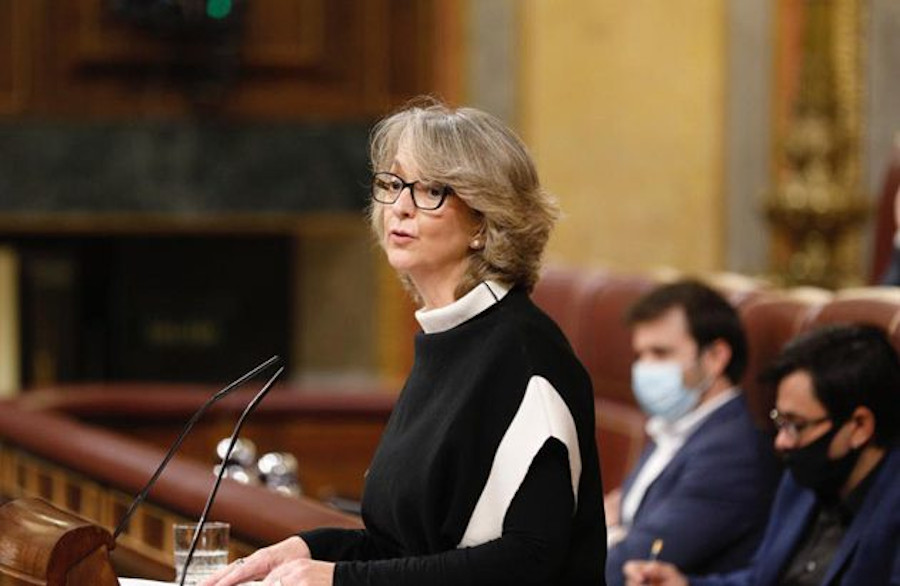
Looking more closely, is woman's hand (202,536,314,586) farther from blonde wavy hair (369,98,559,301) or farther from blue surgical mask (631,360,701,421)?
blue surgical mask (631,360,701,421)

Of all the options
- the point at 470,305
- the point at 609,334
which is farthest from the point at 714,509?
the point at 470,305

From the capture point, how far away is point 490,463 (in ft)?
7.24

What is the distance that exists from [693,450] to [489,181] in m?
1.66

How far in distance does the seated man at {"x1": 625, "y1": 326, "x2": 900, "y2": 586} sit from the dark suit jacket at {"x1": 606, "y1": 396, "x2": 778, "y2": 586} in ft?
1.13

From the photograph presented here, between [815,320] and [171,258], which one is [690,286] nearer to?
[815,320]

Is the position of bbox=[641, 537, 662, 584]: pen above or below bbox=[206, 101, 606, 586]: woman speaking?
below

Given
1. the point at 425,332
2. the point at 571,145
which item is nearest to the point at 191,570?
the point at 425,332

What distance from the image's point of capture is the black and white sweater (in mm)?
2172

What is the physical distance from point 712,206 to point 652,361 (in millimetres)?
3728

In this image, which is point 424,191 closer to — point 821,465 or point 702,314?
point 821,465

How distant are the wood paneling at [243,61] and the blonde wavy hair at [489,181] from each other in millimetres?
5365

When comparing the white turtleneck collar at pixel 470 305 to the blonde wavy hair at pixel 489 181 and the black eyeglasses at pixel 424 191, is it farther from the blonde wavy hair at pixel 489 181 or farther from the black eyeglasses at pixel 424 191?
the black eyeglasses at pixel 424 191

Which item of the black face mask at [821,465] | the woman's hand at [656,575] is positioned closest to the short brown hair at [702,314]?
the woman's hand at [656,575]

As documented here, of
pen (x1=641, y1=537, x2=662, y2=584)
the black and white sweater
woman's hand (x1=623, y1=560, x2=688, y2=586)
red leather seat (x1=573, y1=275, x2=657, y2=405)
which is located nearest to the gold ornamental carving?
red leather seat (x1=573, y1=275, x2=657, y2=405)
